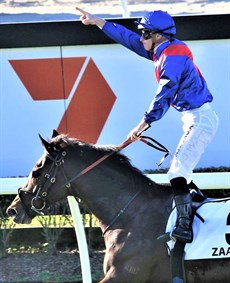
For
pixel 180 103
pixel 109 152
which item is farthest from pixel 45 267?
pixel 180 103

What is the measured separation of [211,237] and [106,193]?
2.74ft

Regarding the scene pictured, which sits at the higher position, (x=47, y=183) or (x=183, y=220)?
(x=47, y=183)

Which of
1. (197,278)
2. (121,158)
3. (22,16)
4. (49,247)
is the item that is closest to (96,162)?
(121,158)

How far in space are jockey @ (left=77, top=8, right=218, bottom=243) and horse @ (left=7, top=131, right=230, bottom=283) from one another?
24 centimetres

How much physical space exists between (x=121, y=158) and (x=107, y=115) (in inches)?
131

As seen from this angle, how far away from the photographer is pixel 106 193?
16.8 feet

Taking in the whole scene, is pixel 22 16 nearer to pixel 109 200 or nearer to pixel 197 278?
pixel 109 200

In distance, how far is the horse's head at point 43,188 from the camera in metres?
5.08

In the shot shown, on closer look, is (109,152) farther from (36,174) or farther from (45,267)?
(45,267)

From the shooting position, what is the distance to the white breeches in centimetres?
485

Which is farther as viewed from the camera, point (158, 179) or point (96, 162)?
point (158, 179)

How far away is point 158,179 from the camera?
20.8ft

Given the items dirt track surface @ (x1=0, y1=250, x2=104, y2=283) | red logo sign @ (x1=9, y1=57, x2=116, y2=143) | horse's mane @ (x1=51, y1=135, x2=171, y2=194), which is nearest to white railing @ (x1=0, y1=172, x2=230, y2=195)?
horse's mane @ (x1=51, y1=135, x2=171, y2=194)

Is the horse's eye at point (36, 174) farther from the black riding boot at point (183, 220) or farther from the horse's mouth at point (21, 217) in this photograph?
the black riding boot at point (183, 220)
